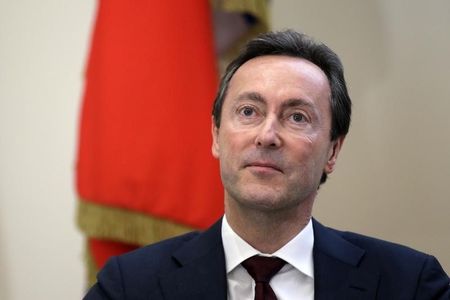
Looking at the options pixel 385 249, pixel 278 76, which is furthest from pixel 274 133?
pixel 385 249

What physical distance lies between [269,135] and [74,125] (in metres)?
1.02

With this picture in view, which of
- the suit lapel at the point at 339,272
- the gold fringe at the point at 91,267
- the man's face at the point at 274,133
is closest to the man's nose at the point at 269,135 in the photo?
the man's face at the point at 274,133

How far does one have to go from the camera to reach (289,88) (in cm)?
108

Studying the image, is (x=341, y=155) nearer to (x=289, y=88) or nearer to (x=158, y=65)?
(x=158, y=65)

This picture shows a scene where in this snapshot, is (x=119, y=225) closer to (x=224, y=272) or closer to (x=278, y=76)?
(x=224, y=272)

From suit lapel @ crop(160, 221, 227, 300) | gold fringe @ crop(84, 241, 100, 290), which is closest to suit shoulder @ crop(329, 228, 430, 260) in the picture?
suit lapel @ crop(160, 221, 227, 300)

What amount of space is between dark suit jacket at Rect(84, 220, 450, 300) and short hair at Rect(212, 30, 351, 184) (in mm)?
232

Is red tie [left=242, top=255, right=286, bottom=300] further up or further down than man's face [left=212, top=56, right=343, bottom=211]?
further down

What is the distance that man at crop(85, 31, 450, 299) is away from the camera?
1.04m

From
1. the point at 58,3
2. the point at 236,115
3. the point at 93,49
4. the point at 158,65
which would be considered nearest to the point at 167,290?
the point at 236,115

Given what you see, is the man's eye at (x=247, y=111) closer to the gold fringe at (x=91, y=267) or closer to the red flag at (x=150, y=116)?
the red flag at (x=150, y=116)

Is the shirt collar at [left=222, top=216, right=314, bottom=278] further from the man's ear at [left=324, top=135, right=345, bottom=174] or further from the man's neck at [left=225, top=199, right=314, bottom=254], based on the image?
the man's ear at [left=324, top=135, right=345, bottom=174]

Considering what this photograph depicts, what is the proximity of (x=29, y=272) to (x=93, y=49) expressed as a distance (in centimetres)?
76

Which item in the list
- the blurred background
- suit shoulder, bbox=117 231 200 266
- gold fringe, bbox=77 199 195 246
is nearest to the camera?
suit shoulder, bbox=117 231 200 266
